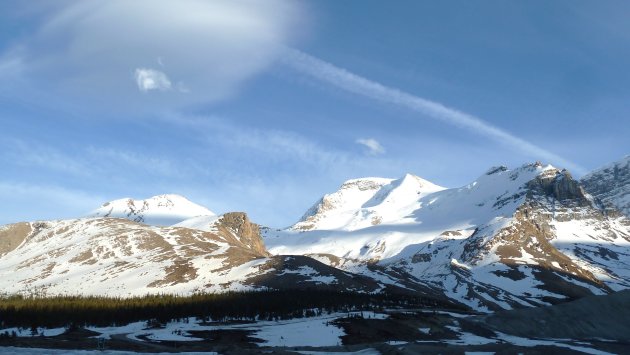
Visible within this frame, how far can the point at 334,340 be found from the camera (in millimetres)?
113000

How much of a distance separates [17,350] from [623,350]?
101806 mm

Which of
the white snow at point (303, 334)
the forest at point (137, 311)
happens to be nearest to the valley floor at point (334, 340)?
the white snow at point (303, 334)

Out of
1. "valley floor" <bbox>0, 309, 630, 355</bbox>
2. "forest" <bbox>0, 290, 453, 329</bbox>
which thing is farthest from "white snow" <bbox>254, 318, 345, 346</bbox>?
"forest" <bbox>0, 290, 453, 329</bbox>

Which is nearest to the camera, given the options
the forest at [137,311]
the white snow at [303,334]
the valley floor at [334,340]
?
the valley floor at [334,340]

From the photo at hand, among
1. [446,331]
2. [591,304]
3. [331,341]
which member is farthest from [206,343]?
[591,304]

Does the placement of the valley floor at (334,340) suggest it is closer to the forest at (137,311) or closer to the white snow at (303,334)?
the white snow at (303,334)

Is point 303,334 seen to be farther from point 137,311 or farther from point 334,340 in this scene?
point 137,311

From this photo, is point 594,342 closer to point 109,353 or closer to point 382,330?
point 382,330

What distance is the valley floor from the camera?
9238cm

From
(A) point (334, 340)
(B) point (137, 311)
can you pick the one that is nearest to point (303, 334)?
(A) point (334, 340)

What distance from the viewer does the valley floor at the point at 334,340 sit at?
92.4 meters

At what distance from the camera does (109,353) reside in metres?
80.4

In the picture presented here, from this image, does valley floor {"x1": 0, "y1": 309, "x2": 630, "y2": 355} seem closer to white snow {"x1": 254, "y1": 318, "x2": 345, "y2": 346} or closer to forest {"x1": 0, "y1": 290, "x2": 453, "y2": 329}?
white snow {"x1": 254, "y1": 318, "x2": 345, "y2": 346}

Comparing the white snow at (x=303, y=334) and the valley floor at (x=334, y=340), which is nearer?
the valley floor at (x=334, y=340)
